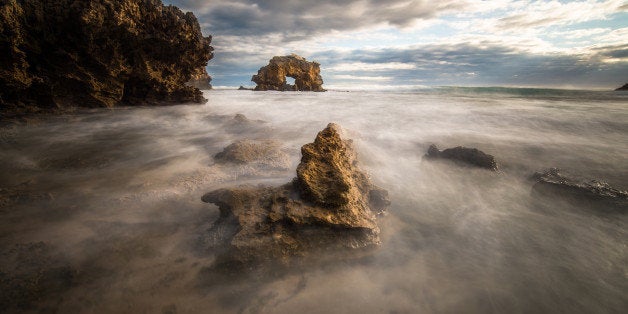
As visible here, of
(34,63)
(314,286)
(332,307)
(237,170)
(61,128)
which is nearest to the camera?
(332,307)

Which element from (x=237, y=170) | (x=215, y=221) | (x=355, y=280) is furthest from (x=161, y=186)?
(x=355, y=280)

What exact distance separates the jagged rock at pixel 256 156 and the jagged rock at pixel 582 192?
424 centimetres

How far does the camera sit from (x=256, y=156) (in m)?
4.84

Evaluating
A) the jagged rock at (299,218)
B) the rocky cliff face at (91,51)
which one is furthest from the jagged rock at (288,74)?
the jagged rock at (299,218)

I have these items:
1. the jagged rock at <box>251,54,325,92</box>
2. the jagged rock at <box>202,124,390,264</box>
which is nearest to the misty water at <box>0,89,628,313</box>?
the jagged rock at <box>202,124,390,264</box>

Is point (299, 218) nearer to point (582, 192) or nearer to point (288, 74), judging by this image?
point (582, 192)

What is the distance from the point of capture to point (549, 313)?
2.00 m

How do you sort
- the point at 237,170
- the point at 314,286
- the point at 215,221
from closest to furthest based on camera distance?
the point at 314,286 → the point at 215,221 → the point at 237,170

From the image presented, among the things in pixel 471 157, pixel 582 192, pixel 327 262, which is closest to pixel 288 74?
pixel 471 157

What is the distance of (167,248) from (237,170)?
204cm

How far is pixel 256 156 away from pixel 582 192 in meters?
5.19

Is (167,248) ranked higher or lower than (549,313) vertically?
higher

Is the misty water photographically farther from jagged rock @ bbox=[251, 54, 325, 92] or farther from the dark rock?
jagged rock @ bbox=[251, 54, 325, 92]

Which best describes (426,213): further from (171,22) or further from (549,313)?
(171,22)
